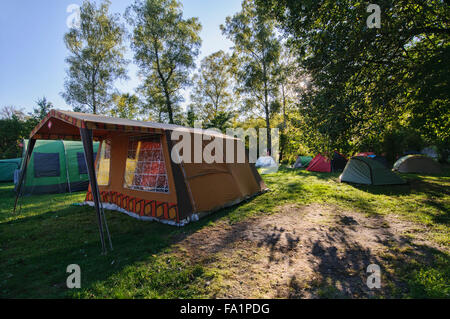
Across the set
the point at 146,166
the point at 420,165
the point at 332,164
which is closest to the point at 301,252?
the point at 146,166

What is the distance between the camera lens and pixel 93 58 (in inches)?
623

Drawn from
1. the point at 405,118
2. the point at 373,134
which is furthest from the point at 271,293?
the point at 405,118

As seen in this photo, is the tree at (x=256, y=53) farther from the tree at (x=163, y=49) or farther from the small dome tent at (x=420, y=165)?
the small dome tent at (x=420, y=165)

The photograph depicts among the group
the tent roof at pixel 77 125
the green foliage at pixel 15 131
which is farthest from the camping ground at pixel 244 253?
the green foliage at pixel 15 131

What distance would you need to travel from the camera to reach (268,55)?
17.7 metres

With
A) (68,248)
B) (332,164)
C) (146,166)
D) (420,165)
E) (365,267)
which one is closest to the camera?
(365,267)

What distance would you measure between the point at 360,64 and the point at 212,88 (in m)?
21.3

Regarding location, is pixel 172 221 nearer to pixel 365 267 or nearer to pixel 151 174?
pixel 151 174

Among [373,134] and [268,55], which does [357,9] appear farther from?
[268,55]

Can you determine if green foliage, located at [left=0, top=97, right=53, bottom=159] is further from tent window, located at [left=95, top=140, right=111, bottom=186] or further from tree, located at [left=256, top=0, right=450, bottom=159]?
tree, located at [left=256, top=0, right=450, bottom=159]

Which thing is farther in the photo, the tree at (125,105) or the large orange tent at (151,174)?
the tree at (125,105)

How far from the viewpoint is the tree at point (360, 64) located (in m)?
4.59

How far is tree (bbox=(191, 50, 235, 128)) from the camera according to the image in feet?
77.5

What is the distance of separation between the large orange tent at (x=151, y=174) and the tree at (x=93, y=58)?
1365cm
